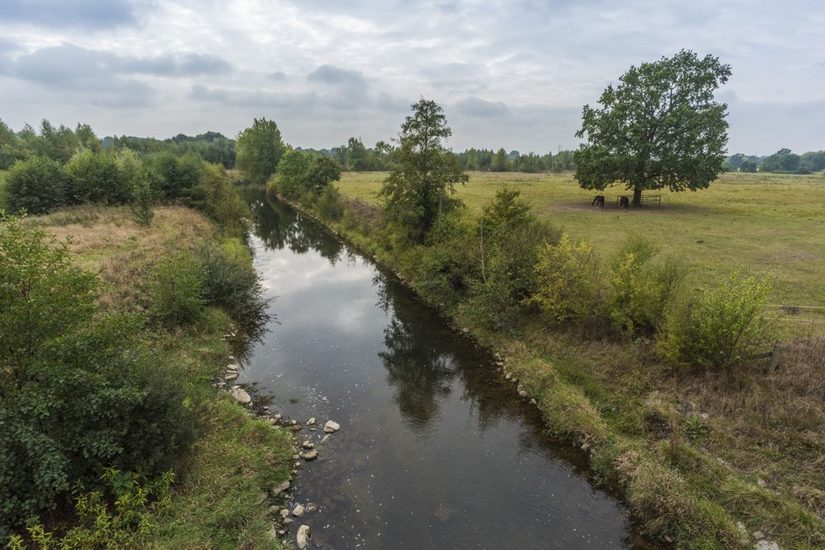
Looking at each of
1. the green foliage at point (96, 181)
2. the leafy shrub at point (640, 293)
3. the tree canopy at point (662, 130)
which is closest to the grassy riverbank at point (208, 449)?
the leafy shrub at point (640, 293)

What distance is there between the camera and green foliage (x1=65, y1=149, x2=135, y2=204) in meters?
43.1

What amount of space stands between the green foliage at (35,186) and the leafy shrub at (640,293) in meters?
48.2

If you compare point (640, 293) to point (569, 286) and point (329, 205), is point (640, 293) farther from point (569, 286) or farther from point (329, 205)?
point (329, 205)

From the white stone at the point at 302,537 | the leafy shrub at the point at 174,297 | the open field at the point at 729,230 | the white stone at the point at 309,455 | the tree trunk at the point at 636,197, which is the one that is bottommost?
the white stone at the point at 302,537

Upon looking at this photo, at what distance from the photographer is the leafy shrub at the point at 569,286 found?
63.4 ft

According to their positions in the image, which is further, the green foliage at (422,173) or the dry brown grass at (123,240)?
the green foliage at (422,173)

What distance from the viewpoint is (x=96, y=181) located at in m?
43.8

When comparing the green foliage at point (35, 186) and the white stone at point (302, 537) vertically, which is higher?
the green foliage at point (35, 186)

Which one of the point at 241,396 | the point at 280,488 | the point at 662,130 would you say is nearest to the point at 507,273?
the point at 241,396

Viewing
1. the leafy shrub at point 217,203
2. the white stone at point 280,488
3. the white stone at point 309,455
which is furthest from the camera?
the leafy shrub at point 217,203

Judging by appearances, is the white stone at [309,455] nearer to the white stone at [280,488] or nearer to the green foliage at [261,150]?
the white stone at [280,488]

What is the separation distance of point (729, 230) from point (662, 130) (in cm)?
1519

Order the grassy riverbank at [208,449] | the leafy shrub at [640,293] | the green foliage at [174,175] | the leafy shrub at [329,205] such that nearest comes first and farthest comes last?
the grassy riverbank at [208,449], the leafy shrub at [640,293], the green foliage at [174,175], the leafy shrub at [329,205]

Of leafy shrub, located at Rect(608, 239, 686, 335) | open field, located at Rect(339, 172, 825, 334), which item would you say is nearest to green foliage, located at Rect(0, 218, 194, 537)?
leafy shrub, located at Rect(608, 239, 686, 335)
